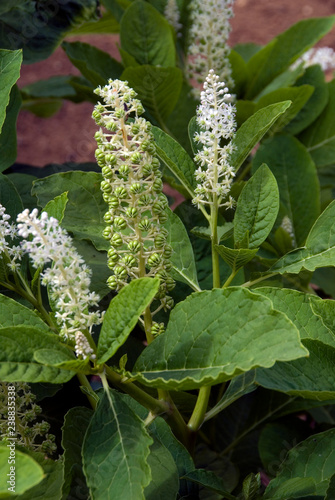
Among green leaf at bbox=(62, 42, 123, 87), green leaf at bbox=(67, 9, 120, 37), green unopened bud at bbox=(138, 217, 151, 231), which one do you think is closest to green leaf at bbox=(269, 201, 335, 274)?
green unopened bud at bbox=(138, 217, 151, 231)

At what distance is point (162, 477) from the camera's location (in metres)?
0.85

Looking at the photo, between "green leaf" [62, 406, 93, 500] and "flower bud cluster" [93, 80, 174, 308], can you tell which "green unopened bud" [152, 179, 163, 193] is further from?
"green leaf" [62, 406, 93, 500]

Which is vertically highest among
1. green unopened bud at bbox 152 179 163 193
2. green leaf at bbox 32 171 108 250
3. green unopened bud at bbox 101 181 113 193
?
green unopened bud at bbox 152 179 163 193

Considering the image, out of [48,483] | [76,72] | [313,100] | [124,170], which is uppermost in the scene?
[124,170]

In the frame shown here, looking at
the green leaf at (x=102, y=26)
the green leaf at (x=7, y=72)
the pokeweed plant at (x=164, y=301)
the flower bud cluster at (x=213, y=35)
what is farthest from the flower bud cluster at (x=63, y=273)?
the green leaf at (x=102, y=26)

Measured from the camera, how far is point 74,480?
0.93m

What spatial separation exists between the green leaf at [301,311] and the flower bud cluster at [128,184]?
0.57 feet

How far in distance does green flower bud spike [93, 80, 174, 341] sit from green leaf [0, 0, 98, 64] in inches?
27.9

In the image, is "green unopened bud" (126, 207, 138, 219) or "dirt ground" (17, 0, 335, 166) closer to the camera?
"green unopened bud" (126, 207, 138, 219)

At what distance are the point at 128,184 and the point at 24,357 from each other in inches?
10.7

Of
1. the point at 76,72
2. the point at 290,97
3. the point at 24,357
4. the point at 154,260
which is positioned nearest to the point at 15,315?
the point at 24,357

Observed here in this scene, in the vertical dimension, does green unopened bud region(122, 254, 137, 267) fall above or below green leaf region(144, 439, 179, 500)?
above

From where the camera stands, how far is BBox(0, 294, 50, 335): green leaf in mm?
833

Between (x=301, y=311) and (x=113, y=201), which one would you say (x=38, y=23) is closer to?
(x=113, y=201)
